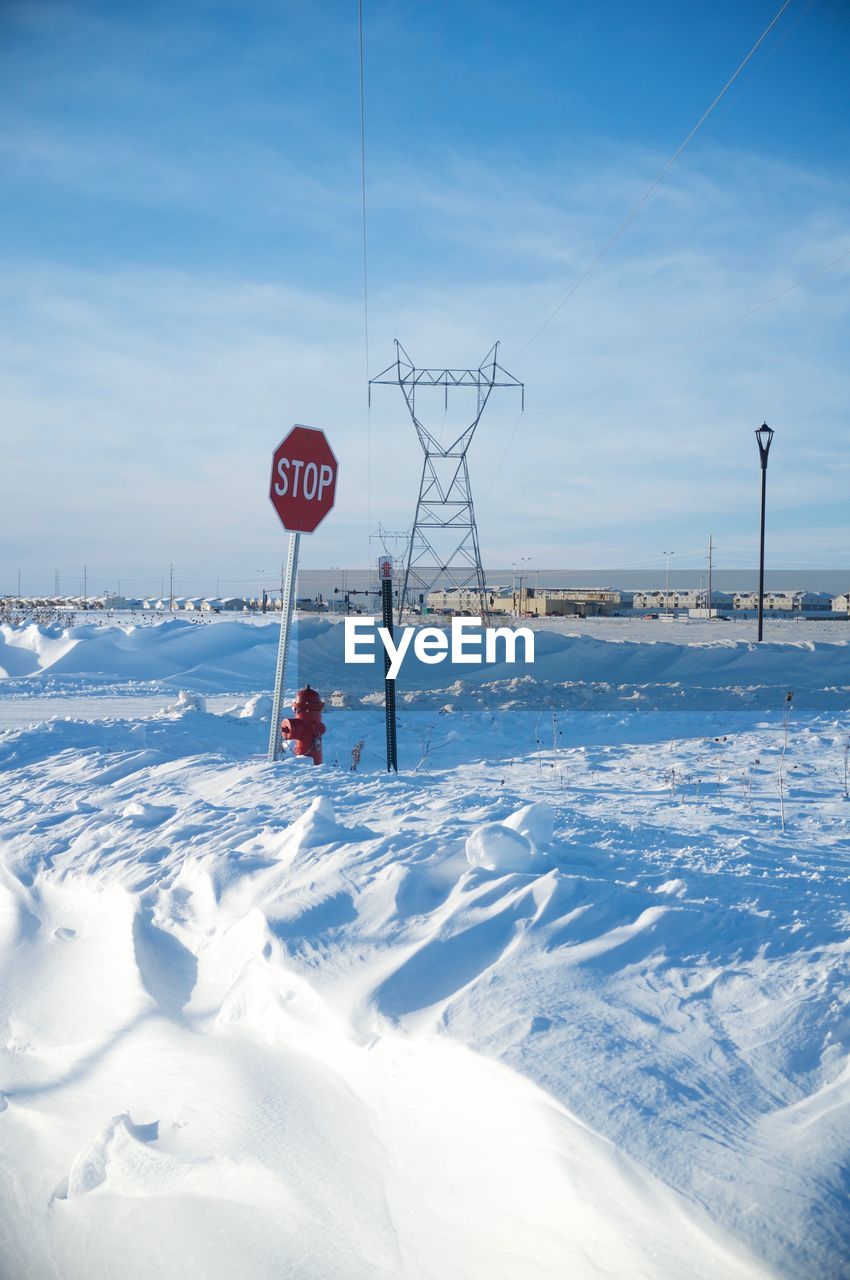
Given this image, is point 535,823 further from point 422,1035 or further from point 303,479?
point 303,479

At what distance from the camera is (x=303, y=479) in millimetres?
7727

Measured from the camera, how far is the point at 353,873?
4.58 metres

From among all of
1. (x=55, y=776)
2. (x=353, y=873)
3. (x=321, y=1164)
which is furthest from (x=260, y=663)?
(x=321, y=1164)

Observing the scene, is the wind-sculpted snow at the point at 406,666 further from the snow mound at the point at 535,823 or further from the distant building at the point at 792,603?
the distant building at the point at 792,603

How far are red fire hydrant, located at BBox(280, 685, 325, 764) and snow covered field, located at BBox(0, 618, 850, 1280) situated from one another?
1.37 metres

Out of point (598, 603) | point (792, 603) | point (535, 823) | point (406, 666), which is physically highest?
point (598, 603)

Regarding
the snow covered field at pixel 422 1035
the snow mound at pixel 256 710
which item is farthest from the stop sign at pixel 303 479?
the snow mound at pixel 256 710

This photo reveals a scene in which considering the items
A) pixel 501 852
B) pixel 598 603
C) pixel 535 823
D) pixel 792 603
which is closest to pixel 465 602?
pixel 598 603

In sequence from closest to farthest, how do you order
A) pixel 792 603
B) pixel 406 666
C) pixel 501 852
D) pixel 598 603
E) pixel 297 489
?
pixel 501 852, pixel 297 489, pixel 406 666, pixel 598 603, pixel 792 603

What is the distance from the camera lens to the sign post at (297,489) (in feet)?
24.9

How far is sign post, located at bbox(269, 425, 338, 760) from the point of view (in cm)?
758

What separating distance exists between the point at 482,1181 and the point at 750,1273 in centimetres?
84

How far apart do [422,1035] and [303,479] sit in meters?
5.53

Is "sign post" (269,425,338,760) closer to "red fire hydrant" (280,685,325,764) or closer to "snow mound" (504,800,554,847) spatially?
"red fire hydrant" (280,685,325,764)
